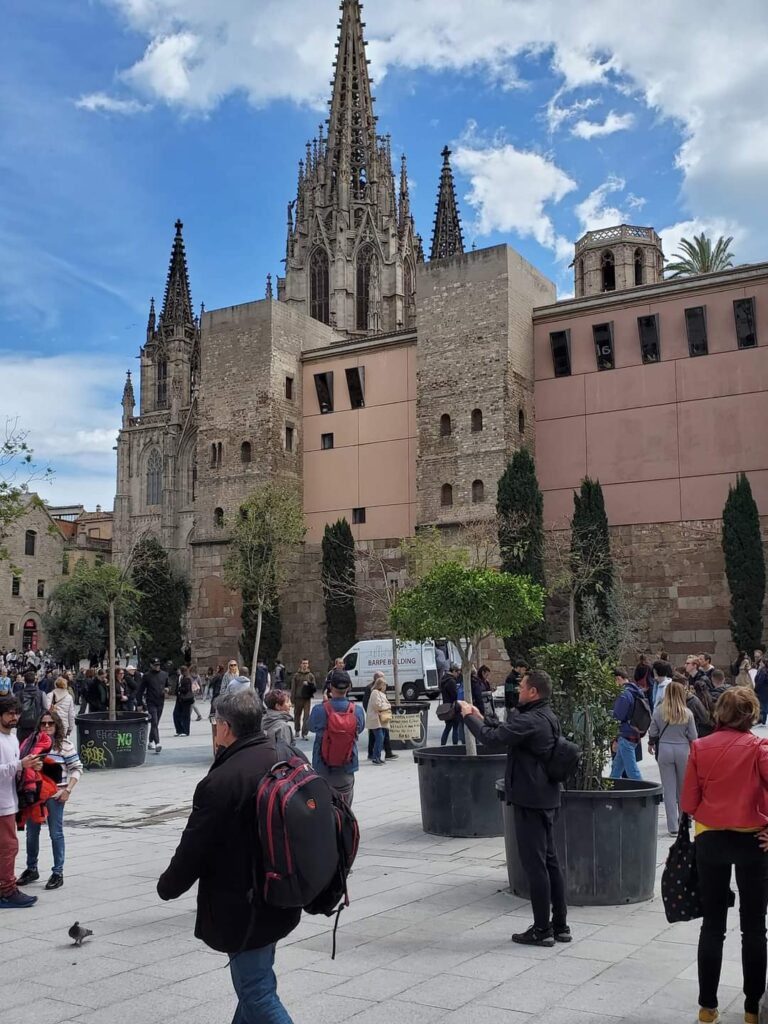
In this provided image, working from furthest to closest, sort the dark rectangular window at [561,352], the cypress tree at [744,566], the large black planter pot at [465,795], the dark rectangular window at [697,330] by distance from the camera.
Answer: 1. the dark rectangular window at [561,352]
2. the dark rectangular window at [697,330]
3. the cypress tree at [744,566]
4. the large black planter pot at [465,795]

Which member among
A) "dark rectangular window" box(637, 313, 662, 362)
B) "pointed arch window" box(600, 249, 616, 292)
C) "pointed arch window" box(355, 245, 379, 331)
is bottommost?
"dark rectangular window" box(637, 313, 662, 362)

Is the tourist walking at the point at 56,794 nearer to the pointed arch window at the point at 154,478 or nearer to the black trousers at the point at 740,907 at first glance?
the black trousers at the point at 740,907

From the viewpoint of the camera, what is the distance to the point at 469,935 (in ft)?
19.6

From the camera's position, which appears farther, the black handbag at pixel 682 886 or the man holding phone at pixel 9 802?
the man holding phone at pixel 9 802

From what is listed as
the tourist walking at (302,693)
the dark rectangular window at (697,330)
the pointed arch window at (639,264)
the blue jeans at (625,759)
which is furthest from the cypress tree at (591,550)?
the pointed arch window at (639,264)

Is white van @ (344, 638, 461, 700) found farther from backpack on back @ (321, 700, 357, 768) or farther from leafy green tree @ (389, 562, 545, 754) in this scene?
backpack on back @ (321, 700, 357, 768)

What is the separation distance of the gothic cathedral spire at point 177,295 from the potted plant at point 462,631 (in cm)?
7557

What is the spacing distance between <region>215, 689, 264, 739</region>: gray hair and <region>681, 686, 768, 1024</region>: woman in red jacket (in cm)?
210

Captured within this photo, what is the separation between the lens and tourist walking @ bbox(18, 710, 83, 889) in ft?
23.8

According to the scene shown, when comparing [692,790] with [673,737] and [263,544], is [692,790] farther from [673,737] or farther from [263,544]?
[263,544]

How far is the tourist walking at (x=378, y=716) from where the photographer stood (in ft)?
47.2

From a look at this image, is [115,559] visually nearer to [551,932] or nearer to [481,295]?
[481,295]

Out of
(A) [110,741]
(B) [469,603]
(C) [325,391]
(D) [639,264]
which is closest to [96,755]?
(A) [110,741]

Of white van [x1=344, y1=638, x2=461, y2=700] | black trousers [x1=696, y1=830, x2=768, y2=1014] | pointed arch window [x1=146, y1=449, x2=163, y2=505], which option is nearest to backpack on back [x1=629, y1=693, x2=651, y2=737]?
black trousers [x1=696, y1=830, x2=768, y2=1014]
